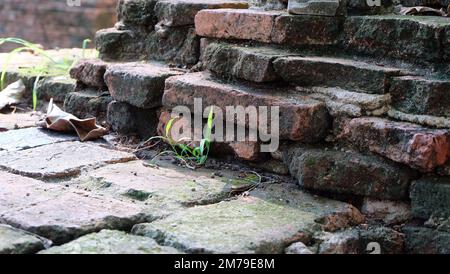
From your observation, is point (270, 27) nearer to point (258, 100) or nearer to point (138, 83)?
point (258, 100)

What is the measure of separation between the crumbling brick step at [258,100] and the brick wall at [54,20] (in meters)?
5.08

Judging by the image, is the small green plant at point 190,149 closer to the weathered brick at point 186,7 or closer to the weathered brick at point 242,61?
the weathered brick at point 242,61

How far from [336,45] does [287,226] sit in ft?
2.73

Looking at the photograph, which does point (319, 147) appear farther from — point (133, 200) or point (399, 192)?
point (133, 200)

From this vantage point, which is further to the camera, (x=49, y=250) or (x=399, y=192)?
(x=399, y=192)

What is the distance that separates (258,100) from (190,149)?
0.45m

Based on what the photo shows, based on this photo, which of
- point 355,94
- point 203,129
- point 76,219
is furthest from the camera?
point 203,129

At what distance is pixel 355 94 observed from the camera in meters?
2.30

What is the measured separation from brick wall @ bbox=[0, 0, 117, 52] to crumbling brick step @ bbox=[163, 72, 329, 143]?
200 inches

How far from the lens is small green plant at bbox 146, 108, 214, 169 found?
2.65 m

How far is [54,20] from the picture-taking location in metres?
8.00

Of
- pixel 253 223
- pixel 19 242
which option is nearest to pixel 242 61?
pixel 253 223

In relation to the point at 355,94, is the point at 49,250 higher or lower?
lower

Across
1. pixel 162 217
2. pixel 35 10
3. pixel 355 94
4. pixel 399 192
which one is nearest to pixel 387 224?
pixel 399 192
